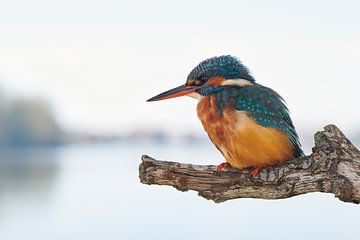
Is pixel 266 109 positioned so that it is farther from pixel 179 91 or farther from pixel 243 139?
pixel 179 91

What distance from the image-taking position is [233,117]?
13.0ft

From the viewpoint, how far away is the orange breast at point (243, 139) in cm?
392

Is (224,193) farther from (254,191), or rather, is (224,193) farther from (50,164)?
(50,164)

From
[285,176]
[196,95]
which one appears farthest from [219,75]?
[285,176]

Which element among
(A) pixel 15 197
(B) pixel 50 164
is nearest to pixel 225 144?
(A) pixel 15 197

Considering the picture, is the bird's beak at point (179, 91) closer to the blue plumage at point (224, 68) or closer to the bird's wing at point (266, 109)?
the blue plumage at point (224, 68)

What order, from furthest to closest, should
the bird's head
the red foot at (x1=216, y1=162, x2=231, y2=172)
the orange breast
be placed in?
the red foot at (x1=216, y1=162, x2=231, y2=172), the bird's head, the orange breast

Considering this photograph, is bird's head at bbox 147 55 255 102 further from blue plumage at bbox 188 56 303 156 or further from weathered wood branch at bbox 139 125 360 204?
weathered wood branch at bbox 139 125 360 204

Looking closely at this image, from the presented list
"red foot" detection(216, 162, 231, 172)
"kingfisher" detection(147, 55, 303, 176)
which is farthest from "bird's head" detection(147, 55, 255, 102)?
"red foot" detection(216, 162, 231, 172)

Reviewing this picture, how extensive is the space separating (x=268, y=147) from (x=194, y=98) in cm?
57

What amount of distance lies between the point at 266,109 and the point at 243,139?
0.79ft

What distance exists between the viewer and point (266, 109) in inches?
158

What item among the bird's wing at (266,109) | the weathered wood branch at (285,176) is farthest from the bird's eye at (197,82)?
the weathered wood branch at (285,176)

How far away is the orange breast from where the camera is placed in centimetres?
392
